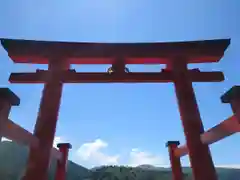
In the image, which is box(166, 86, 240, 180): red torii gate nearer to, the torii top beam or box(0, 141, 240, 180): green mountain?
the torii top beam

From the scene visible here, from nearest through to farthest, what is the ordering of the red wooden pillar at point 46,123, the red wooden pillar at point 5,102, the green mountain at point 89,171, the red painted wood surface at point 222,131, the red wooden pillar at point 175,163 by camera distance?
1. the red wooden pillar at point 5,102
2. the red painted wood surface at point 222,131
3. the red wooden pillar at point 46,123
4. the red wooden pillar at point 175,163
5. the green mountain at point 89,171

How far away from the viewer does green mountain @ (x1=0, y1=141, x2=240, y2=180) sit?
16.1 metres

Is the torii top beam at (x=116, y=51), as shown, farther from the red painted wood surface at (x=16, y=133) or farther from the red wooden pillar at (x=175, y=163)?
the red wooden pillar at (x=175, y=163)

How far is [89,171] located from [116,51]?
77.5ft

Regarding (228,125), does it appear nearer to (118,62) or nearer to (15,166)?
(118,62)

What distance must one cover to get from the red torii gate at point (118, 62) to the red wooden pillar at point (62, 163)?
1321 millimetres

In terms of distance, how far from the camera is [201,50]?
2.85 meters

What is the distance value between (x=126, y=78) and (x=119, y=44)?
57 cm

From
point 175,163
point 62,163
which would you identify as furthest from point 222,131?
point 62,163

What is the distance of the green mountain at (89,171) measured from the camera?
16.1 m

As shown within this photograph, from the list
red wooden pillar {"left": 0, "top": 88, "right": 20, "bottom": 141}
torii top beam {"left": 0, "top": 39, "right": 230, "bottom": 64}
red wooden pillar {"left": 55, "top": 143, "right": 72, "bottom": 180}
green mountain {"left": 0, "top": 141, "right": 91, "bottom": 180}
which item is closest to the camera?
red wooden pillar {"left": 0, "top": 88, "right": 20, "bottom": 141}

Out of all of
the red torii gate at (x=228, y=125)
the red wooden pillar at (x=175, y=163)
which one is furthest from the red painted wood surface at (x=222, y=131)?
the red wooden pillar at (x=175, y=163)

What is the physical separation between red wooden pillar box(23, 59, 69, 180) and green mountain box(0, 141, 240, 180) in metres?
14.0

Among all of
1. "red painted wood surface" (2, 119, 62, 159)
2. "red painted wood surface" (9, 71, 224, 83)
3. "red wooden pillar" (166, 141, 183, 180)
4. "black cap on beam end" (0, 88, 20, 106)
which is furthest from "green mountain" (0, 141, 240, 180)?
"black cap on beam end" (0, 88, 20, 106)
